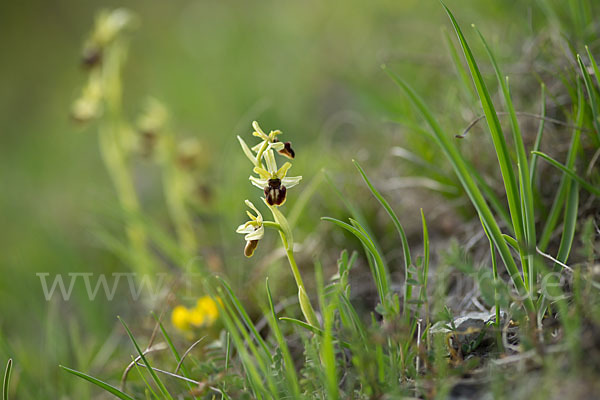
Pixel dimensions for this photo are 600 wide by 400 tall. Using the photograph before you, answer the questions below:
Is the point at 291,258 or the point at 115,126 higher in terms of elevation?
the point at 115,126

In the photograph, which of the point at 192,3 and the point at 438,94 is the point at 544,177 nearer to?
the point at 438,94

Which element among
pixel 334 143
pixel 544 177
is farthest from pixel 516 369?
pixel 334 143

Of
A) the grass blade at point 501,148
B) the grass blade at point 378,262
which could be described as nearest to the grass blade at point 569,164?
the grass blade at point 501,148

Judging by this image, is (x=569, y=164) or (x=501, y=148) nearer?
(x=501, y=148)

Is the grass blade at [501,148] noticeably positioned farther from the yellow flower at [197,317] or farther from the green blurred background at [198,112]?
the yellow flower at [197,317]

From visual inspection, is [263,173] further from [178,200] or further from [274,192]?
[178,200]

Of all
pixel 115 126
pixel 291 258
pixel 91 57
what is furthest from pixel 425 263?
pixel 91 57


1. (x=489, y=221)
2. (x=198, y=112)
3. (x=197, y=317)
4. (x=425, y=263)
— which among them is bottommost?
(x=197, y=317)

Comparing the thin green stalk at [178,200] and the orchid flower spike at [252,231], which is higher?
the orchid flower spike at [252,231]
